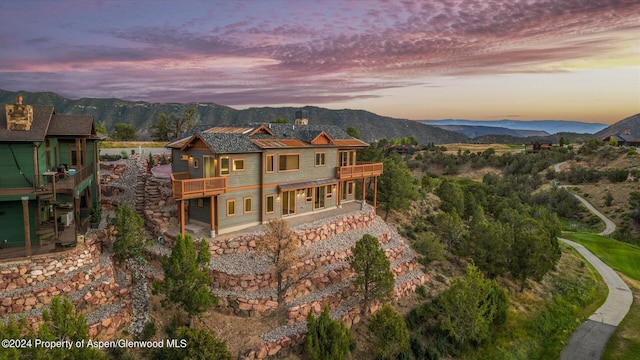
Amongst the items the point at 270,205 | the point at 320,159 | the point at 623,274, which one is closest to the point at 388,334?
the point at 270,205

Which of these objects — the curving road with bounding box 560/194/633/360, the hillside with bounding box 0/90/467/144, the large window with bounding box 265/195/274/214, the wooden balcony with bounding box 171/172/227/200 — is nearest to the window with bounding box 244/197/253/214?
the large window with bounding box 265/195/274/214

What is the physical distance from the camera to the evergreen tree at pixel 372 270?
18.0 meters

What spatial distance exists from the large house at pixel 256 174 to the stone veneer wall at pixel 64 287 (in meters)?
4.46

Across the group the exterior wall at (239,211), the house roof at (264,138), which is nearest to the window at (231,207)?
the exterior wall at (239,211)

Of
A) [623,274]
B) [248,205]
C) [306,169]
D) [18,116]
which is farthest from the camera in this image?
[623,274]

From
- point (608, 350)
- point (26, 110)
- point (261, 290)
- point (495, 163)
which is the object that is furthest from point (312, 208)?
point (495, 163)

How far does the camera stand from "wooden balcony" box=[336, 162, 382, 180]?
88.3ft

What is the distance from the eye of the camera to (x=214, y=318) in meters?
15.9

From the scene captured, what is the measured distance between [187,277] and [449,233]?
2055cm

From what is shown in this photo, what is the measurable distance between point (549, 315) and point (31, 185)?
30.2 meters

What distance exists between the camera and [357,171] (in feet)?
90.6

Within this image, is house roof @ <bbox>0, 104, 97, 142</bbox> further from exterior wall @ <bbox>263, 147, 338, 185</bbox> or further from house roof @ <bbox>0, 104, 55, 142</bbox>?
exterior wall @ <bbox>263, 147, 338, 185</bbox>

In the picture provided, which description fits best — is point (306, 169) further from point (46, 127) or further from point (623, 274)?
point (623, 274)

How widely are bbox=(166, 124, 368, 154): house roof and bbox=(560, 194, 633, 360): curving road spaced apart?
18.7m
